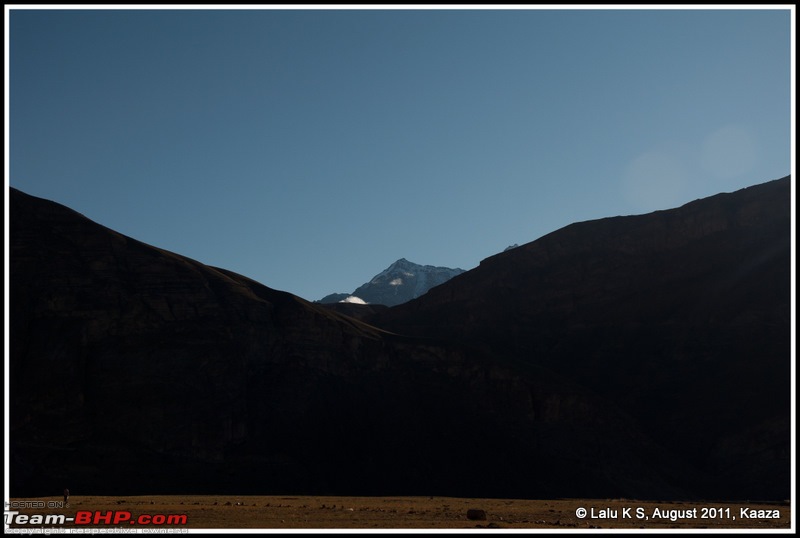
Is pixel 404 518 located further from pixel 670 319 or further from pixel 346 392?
pixel 670 319

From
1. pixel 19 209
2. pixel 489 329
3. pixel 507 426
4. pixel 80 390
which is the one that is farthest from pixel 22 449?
pixel 489 329

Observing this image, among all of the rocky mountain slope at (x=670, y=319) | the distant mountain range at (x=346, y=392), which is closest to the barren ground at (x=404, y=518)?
the distant mountain range at (x=346, y=392)

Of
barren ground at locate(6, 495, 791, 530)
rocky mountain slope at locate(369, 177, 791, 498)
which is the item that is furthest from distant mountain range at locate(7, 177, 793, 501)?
barren ground at locate(6, 495, 791, 530)

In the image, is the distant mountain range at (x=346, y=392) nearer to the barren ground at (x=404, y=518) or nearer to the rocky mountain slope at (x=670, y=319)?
the rocky mountain slope at (x=670, y=319)

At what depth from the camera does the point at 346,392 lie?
106 meters

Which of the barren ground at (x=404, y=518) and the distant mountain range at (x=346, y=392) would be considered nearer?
the barren ground at (x=404, y=518)

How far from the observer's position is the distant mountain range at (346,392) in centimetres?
9119

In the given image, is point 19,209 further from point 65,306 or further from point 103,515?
point 103,515

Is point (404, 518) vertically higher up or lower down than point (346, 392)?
lower down

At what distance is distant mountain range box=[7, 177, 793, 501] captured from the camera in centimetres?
9119

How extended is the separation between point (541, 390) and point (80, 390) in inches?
2095

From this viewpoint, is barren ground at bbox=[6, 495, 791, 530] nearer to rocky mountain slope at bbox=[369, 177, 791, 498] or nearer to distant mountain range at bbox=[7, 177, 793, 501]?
distant mountain range at bbox=[7, 177, 793, 501]

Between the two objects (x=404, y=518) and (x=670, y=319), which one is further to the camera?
(x=670, y=319)

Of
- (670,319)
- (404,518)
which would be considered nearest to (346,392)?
(670,319)
